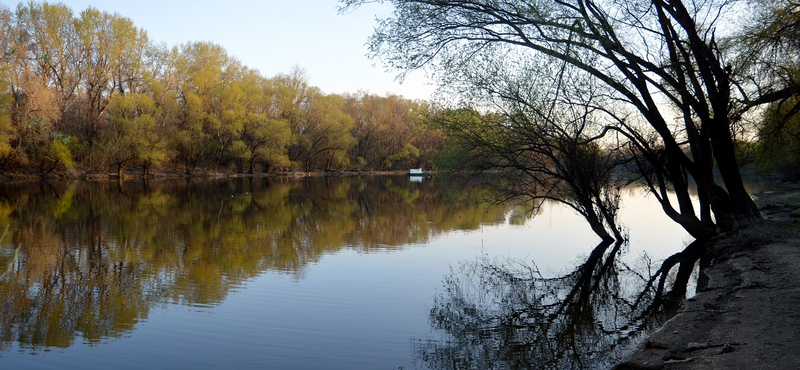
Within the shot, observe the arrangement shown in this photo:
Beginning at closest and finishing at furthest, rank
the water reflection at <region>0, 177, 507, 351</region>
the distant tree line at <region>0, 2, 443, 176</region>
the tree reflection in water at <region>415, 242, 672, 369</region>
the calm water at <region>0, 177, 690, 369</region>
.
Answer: the tree reflection in water at <region>415, 242, 672, 369</region> → the calm water at <region>0, 177, 690, 369</region> → the water reflection at <region>0, 177, 507, 351</region> → the distant tree line at <region>0, 2, 443, 176</region>

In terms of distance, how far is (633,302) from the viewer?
35.8ft

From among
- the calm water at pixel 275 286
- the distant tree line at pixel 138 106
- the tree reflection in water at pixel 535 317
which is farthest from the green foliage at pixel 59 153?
the tree reflection in water at pixel 535 317

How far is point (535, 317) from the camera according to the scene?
9844 millimetres

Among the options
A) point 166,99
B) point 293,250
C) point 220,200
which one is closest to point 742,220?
point 293,250

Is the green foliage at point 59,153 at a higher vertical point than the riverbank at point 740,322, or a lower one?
higher

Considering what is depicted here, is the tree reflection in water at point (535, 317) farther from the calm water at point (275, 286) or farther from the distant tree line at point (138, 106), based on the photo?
the distant tree line at point (138, 106)

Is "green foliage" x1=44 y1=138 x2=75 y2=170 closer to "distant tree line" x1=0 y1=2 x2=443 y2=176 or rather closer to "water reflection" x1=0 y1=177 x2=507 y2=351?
"distant tree line" x1=0 y1=2 x2=443 y2=176

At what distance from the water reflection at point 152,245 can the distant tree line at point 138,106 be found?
1723 cm

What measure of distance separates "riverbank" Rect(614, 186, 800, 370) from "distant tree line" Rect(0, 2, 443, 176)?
3671 cm

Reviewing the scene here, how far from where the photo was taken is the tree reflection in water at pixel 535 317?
A: 7848 millimetres

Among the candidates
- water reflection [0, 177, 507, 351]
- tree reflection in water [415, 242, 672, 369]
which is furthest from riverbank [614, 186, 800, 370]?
water reflection [0, 177, 507, 351]

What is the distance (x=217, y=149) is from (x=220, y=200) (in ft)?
119

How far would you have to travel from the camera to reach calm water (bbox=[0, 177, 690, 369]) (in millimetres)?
7949

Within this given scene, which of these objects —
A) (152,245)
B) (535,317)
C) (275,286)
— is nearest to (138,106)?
(152,245)
